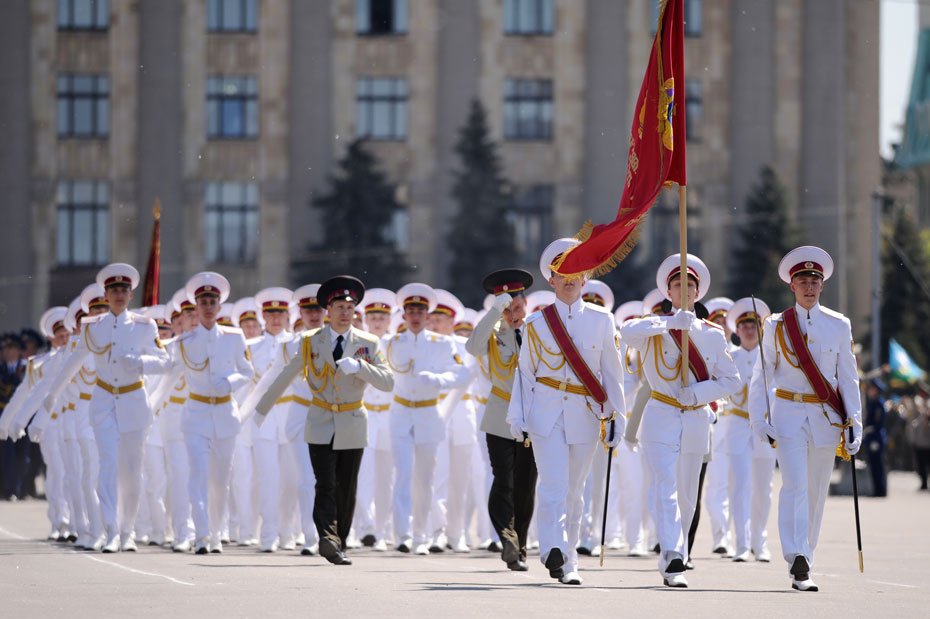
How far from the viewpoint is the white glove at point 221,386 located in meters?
15.6

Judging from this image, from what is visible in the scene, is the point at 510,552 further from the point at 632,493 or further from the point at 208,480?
the point at 208,480

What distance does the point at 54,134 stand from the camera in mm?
52656

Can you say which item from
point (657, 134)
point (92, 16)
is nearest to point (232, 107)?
point (92, 16)

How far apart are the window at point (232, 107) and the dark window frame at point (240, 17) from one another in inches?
54.0

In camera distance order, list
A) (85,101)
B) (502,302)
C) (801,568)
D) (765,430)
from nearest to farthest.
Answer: (801,568) → (765,430) → (502,302) → (85,101)

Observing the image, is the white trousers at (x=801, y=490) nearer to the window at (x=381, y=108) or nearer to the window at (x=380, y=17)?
the window at (x=381, y=108)

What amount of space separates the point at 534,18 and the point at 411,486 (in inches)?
1535

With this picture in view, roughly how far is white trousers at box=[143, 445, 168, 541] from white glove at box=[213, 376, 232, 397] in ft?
6.42

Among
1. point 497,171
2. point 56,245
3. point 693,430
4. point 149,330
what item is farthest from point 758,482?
point 56,245

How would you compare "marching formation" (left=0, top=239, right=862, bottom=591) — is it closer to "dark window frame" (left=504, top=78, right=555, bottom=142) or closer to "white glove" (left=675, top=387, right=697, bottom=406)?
"white glove" (left=675, top=387, right=697, bottom=406)

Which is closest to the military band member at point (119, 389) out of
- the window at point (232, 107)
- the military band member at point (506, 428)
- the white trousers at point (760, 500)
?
the military band member at point (506, 428)

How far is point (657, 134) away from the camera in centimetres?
1348

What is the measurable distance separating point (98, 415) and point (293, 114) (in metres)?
38.0

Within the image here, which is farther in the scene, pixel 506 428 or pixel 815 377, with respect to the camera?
pixel 506 428
